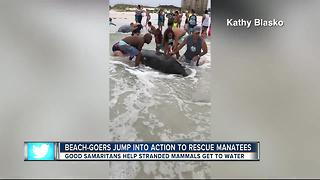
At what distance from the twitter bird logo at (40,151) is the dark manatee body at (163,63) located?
84 centimetres

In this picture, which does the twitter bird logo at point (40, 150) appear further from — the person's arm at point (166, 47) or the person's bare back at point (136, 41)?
the person's arm at point (166, 47)

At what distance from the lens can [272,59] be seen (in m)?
2.37

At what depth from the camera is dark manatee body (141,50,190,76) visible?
2.43 meters

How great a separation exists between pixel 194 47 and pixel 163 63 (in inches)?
9.1

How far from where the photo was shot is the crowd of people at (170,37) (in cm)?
240

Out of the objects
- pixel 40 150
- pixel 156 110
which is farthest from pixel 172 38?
pixel 40 150

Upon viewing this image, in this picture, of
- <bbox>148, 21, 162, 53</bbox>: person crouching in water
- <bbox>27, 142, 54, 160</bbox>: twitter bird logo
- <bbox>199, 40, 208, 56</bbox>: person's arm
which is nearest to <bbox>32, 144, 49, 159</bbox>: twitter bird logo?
<bbox>27, 142, 54, 160</bbox>: twitter bird logo

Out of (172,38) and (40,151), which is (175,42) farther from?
(40,151)

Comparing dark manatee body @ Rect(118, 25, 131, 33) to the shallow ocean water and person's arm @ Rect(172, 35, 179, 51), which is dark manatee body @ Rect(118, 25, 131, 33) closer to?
the shallow ocean water

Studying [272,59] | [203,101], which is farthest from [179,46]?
[272,59]

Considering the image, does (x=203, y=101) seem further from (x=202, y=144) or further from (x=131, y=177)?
(x=131, y=177)

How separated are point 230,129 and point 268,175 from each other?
40 cm
